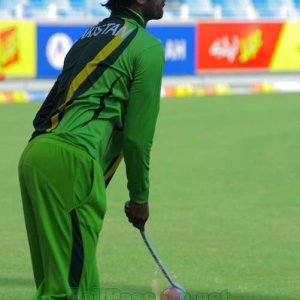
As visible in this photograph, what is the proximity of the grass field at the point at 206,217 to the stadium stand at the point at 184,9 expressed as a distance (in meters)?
9.55

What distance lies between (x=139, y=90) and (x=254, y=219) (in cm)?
534

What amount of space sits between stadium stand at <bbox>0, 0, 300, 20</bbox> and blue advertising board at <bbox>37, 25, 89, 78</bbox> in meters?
1.44

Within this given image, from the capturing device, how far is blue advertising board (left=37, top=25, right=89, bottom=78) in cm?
2291

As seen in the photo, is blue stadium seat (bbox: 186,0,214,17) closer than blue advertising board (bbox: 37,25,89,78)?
No

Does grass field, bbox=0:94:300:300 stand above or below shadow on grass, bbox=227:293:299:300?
below

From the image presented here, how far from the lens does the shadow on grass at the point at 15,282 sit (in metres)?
7.43

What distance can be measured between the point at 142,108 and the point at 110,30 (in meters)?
0.40

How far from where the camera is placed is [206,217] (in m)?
10.1

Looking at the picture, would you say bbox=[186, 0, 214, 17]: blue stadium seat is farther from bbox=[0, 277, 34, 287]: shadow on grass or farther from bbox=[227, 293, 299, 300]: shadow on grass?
bbox=[227, 293, 299, 300]: shadow on grass

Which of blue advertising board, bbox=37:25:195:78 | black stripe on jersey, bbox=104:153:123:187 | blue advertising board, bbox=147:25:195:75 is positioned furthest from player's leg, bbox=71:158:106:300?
blue advertising board, bbox=147:25:195:75

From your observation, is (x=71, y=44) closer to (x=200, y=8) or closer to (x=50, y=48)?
(x=50, y=48)

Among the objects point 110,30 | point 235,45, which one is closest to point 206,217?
point 110,30

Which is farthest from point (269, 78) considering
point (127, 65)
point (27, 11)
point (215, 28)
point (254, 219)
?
point (127, 65)

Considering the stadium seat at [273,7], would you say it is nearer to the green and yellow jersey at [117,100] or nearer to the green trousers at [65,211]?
the green and yellow jersey at [117,100]
